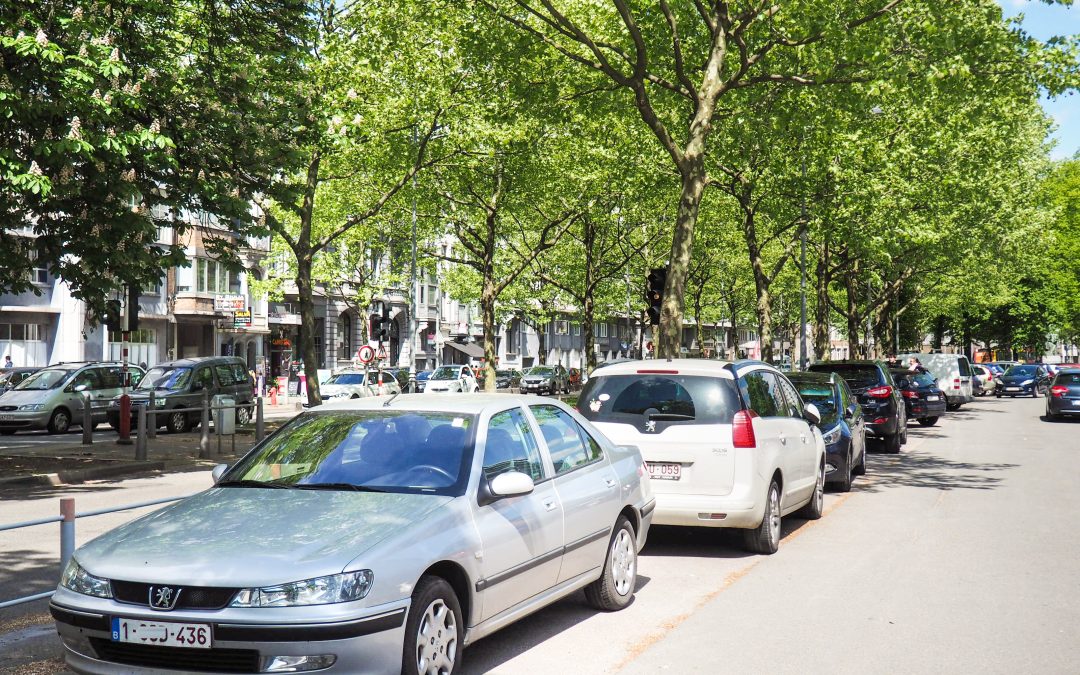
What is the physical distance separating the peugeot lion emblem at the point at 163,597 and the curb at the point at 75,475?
1173 cm

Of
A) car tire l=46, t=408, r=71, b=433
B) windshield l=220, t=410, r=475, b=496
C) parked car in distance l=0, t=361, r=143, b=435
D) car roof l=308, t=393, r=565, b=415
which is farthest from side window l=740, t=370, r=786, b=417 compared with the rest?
car tire l=46, t=408, r=71, b=433

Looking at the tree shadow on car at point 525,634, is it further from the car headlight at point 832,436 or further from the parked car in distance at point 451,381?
the parked car in distance at point 451,381

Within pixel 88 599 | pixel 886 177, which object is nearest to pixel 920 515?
pixel 88 599

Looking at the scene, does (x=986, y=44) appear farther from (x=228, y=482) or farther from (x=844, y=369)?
(x=228, y=482)

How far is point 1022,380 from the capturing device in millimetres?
56062

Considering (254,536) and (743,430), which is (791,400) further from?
(254,536)

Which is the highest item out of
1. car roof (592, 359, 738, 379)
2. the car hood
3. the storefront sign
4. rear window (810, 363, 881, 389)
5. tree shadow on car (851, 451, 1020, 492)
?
the storefront sign

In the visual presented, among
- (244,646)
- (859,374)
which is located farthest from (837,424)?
(244,646)

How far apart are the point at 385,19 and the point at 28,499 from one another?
49.6 feet

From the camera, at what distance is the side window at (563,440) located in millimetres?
6543

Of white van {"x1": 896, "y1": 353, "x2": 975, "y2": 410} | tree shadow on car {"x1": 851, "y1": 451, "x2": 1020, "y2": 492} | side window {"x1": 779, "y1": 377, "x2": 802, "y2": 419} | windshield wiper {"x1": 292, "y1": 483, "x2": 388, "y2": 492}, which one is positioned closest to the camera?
windshield wiper {"x1": 292, "y1": 483, "x2": 388, "y2": 492}

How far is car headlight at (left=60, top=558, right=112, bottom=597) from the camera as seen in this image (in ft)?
15.0

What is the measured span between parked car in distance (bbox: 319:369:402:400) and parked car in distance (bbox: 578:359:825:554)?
26.4 m

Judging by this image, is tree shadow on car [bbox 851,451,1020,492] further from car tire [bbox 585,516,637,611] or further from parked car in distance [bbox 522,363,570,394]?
parked car in distance [bbox 522,363,570,394]
